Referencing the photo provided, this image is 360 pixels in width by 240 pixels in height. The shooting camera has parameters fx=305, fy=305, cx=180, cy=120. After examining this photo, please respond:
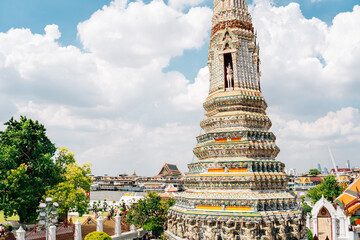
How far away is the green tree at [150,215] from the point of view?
80.8 feet

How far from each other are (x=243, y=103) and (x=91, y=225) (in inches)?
730

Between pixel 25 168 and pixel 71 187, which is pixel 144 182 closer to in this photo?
pixel 71 187

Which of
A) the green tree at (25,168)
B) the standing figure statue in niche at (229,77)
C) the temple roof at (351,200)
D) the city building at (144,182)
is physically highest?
the standing figure statue in niche at (229,77)

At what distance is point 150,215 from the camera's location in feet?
82.7

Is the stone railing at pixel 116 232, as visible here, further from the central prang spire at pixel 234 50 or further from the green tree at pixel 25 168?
the central prang spire at pixel 234 50

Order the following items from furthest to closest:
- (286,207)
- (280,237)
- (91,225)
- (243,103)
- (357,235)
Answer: (91,225) → (357,235) → (243,103) → (286,207) → (280,237)

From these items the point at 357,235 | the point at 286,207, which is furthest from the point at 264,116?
the point at 357,235

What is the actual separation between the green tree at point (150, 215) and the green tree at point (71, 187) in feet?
14.0

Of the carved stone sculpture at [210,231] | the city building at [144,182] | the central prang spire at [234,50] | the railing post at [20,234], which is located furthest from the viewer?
the city building at [144,182]

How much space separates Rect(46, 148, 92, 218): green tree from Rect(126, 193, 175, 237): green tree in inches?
167

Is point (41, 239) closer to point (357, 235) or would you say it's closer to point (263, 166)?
point (263, 166)

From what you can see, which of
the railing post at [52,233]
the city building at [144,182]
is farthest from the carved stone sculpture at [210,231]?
the city building at [144,182]

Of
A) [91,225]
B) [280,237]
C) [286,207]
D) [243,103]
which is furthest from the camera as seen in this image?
[91,225]

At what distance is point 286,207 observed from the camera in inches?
730
